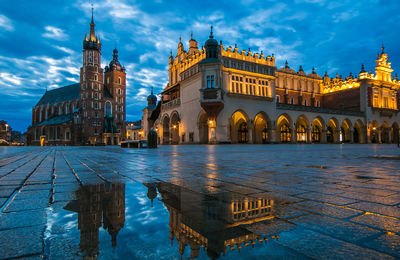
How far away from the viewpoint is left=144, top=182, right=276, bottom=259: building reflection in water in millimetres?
1540

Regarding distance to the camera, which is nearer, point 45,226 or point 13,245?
point 13,245

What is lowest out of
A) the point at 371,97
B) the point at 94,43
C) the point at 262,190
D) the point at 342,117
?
the point at 262,190

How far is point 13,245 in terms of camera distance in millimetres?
1462

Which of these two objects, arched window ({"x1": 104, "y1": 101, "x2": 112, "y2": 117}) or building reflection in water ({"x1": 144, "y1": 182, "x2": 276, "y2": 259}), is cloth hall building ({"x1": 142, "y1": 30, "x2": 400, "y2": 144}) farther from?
arched window ({"x1": 104, "y1": 101, "x2": 112, "y2": 117})

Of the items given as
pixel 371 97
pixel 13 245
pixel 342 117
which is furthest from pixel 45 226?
pixel 371 97

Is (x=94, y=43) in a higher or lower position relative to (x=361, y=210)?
higher

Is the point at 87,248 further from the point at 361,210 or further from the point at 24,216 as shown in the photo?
the point at 361,210

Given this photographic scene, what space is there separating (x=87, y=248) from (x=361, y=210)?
8.03 ft

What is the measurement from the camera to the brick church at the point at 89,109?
233 ft

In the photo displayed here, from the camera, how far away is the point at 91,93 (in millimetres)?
73500

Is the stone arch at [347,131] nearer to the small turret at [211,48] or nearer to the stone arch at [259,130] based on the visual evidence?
the stone arch at [259,130]

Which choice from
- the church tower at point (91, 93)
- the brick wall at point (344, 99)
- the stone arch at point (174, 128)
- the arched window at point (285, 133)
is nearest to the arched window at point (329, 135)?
the brick wall at point (344, 99)

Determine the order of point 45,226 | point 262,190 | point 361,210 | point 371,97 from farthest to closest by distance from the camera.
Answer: point 371,97 → point 262,190 → point 361,210 → point 45,226

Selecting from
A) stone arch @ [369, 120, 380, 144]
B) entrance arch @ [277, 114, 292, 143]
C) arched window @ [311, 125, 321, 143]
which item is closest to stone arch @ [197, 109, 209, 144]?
entrance arch @ [277, 114, 292, 143]
